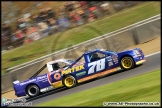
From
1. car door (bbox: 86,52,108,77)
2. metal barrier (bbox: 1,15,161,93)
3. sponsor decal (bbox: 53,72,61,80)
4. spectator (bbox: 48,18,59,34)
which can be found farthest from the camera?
spectator (bbox: 48,18,59,34)

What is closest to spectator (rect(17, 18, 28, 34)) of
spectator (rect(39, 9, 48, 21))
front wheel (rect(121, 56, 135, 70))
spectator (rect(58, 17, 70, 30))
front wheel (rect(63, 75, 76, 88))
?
spectator (rect(39, 9, 48, 21))

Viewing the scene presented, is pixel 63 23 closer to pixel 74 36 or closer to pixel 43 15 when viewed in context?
pixel 74 36

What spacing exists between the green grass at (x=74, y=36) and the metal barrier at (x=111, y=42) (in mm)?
1725

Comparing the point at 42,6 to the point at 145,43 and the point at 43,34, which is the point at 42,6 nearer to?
the point at 43,34

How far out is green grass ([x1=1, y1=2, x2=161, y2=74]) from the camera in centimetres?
1862

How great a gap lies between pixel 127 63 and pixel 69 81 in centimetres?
219

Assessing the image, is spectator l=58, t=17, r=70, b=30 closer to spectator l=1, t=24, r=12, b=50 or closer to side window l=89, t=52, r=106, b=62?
spectator l=1, t=24, r=12, b=50

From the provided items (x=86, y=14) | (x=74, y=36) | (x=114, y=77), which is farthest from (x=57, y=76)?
(x=74, y=36)

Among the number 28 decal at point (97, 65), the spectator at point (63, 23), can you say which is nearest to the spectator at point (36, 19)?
the spectator at point (63, 23)

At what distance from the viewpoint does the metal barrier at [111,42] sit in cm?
1625

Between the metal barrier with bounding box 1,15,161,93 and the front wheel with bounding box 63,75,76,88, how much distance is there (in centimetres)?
394

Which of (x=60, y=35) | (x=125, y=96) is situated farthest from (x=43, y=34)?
(x=125, y=96)

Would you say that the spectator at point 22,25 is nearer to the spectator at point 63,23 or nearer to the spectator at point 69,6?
the spectator at point 63,23

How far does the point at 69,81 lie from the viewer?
1298 centimetres
